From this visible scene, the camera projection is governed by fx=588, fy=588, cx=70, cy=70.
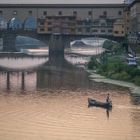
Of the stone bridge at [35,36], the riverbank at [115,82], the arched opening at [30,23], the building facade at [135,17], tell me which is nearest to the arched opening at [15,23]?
the stone bridge at [35,36]

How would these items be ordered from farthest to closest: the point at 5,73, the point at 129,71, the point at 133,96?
the point at 5,73 < the point at 129,71 < the point at 133,96

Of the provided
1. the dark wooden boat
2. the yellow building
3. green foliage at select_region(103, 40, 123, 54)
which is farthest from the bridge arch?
the dark wooden boat

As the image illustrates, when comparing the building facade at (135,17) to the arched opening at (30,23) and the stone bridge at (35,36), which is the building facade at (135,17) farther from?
the arched opening at (30,23)

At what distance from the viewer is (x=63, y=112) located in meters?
22.2

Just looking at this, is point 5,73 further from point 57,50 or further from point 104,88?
point 57,50

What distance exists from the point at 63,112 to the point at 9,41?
4105 cm

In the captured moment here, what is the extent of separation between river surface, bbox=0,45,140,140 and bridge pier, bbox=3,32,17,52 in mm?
25766

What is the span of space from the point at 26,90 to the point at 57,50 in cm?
3059

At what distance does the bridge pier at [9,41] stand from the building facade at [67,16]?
0.93 m

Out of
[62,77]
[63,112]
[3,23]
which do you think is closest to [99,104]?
[63,112]

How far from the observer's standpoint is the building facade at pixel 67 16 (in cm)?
5884

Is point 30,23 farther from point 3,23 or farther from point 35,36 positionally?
point 35,36

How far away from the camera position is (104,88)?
99.9 ft

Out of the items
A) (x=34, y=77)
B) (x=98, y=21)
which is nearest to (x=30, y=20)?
(x=98, y=21)
